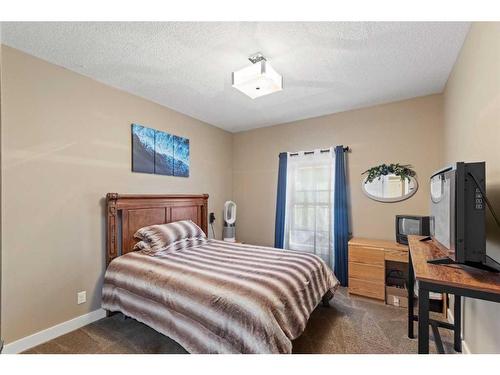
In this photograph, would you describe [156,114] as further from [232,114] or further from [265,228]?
[265,228]

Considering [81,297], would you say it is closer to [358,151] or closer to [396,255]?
[396,255]

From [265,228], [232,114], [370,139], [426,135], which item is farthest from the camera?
[265,228]

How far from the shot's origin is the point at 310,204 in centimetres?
367

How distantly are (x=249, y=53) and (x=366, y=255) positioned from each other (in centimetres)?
263

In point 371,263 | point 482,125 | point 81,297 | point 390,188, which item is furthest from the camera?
point 390,188

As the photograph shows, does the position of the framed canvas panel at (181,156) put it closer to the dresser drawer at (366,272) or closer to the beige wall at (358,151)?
the beige wall at (358,151)

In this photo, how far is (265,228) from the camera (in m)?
4.12

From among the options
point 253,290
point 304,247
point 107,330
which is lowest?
point 107,330

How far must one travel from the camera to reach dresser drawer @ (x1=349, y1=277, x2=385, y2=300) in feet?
8.98

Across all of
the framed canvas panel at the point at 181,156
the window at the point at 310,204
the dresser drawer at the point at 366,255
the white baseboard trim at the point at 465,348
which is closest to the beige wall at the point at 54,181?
the framed canvas panel at the point at 181,156

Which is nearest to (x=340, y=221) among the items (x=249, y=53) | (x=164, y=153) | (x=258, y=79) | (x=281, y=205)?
(x=281, y=205)

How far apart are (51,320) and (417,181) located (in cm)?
430

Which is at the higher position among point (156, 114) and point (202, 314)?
point (156, 114)
